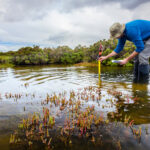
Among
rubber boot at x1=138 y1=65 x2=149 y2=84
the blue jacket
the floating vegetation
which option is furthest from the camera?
rubber boot at x1=138 y1=65 x2=149 y2=84

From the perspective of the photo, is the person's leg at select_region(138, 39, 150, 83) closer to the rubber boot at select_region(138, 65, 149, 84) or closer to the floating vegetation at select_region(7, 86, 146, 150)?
the rubber boot at select_region(138, 65, 149, 84)

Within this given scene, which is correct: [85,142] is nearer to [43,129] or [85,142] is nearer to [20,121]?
[43,129]

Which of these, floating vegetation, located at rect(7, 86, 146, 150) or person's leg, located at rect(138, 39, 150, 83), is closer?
floating vegetation, located at rect(7, 86, 146, 150)

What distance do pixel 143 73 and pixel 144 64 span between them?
0.73 metres

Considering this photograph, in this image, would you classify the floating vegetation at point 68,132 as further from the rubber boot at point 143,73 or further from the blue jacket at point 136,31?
the rubber boot at point 143,73

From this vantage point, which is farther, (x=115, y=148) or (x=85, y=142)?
(x=85, y=142)

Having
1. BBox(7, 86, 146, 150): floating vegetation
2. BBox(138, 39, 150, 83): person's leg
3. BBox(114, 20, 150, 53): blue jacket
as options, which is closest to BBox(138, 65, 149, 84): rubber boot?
BBox(138, 39, 150, 83): person's leg

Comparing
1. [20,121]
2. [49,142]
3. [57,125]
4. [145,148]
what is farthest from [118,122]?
[20,121]

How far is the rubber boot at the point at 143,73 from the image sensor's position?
28.8ft

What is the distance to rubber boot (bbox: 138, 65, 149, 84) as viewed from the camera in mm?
8789

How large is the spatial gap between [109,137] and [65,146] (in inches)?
43.8

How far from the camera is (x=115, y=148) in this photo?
9.71 ft

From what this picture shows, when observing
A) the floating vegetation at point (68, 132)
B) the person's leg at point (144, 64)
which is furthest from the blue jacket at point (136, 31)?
the floating vegetation at point (68, 132)

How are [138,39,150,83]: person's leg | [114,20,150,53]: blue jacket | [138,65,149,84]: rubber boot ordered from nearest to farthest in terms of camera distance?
[114,20,150,53]: blue jacket < [138,39,150,83]: person's leg < [138,65,149,84]: rubber boot
